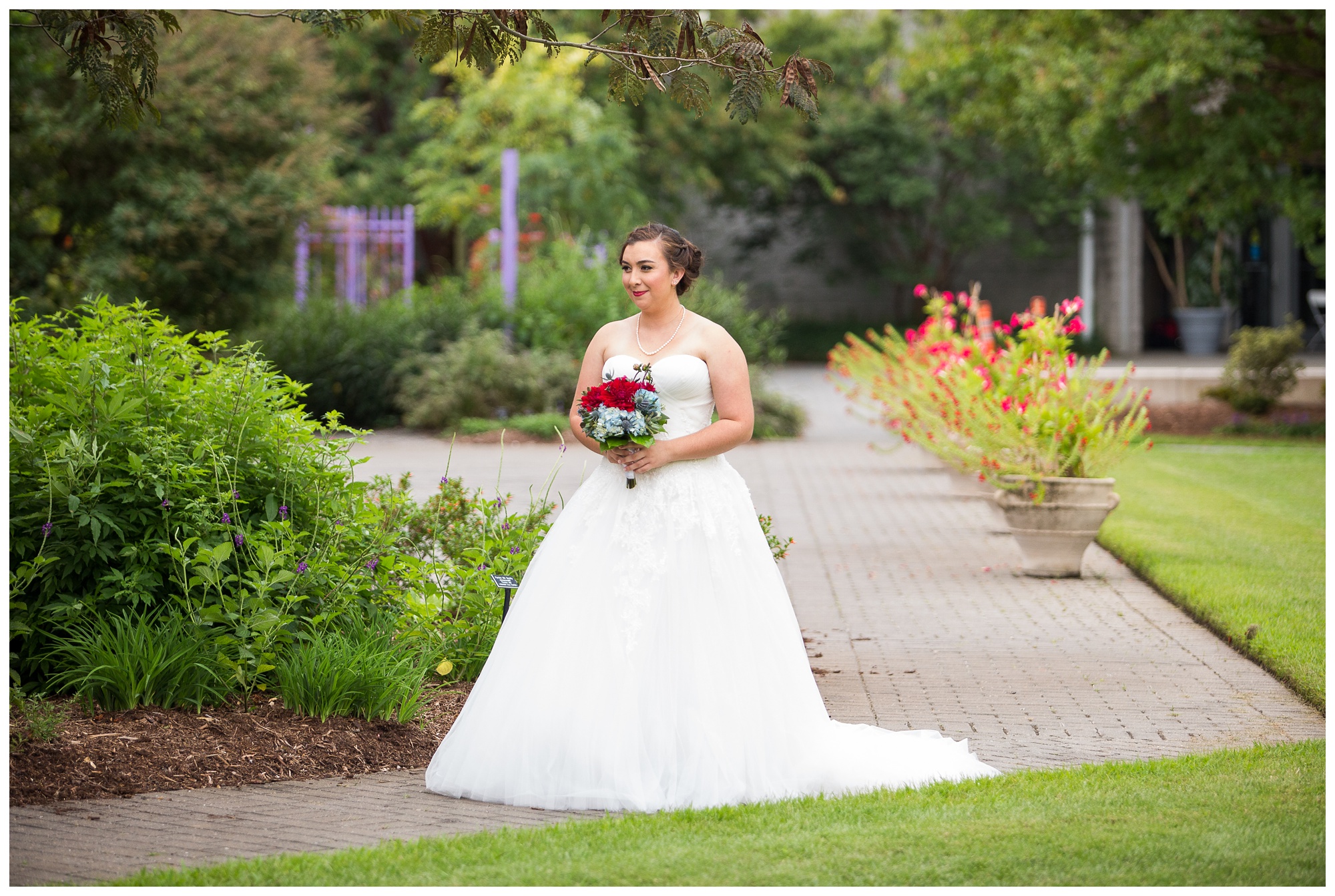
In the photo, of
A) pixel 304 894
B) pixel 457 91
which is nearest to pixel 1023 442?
pixel 304 894

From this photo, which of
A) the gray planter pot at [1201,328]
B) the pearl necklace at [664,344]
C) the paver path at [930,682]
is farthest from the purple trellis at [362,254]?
the gray planter pot at [1201,328]

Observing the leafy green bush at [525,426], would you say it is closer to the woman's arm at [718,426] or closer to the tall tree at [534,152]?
the tall tree at [534,152]

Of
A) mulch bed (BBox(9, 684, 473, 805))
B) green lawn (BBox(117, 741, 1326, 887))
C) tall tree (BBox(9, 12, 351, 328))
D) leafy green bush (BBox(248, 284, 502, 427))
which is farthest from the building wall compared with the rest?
green lawn (BBox(117, 741, 1326, 887))

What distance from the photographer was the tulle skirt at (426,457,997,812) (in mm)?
4469

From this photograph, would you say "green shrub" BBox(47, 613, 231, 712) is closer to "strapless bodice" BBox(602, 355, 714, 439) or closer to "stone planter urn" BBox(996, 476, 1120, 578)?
"strapless bodice" BBox(602, 355, 714, 439)

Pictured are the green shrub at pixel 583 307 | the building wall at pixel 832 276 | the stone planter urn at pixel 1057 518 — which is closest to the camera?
the stone planter urn at pixel 1057 518

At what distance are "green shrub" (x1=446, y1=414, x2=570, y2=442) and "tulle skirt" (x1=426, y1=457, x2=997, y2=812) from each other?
38.4 feet

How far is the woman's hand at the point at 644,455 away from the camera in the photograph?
4684 millimetres

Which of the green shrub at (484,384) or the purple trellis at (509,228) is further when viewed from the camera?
the purple trellis at (509,228)

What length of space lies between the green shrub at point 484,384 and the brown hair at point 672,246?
1229cm

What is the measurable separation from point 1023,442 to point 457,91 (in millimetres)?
21772

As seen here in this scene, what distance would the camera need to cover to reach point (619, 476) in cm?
482

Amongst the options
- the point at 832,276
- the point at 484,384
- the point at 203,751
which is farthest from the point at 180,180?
the point at 832,276

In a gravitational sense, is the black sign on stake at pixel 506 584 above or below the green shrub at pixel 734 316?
below
